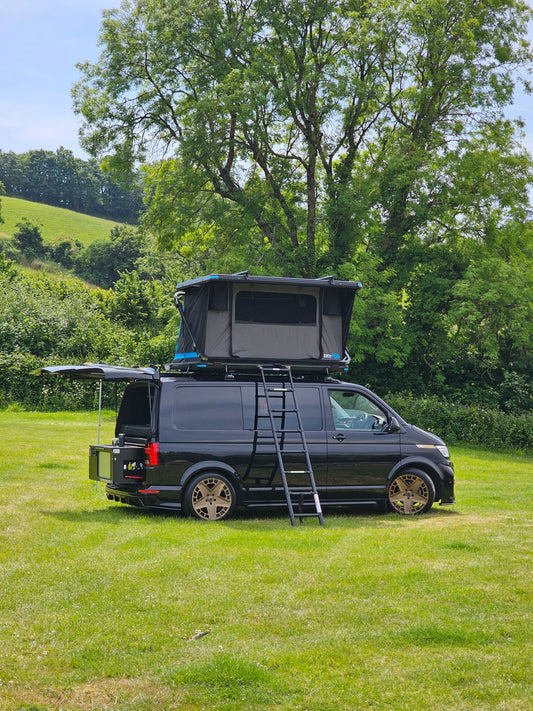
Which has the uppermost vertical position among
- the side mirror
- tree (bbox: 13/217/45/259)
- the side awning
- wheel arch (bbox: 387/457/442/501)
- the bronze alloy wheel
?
tree (bbox: 13/217/45/259)

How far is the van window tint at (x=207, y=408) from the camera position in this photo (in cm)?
1139

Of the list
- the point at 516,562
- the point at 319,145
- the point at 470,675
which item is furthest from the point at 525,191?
the point at 470,675

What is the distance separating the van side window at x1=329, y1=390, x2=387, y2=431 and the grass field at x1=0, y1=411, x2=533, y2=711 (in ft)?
4.80

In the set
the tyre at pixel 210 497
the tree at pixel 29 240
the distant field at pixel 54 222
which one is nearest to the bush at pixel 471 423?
the tyre at pixel 210 497

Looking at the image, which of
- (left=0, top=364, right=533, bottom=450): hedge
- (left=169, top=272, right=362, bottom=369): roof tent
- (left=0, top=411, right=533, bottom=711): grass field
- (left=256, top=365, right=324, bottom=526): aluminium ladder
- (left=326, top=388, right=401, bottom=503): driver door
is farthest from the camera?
(left=0, top=364, right=533, bottom=450): hedge

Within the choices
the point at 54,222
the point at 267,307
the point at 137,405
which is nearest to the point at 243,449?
the point at 137,405

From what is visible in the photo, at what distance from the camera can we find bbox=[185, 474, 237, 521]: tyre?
11.2 meters

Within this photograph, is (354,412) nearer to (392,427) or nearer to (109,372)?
(392,427)

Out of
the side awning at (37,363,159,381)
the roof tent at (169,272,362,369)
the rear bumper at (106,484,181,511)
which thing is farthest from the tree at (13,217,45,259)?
the rear bumper at (106,484,181,511)

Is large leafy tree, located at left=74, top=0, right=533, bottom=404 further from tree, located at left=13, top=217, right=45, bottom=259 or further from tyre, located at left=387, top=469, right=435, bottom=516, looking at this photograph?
tree, located at left=13, top=217, right=45, bottom=259

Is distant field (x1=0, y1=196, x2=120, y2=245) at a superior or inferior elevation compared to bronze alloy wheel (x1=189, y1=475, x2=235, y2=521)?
superior

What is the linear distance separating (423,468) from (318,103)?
2172 centimetres

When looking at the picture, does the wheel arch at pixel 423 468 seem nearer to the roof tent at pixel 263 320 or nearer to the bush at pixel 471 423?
the roof tent at pixel 263 320

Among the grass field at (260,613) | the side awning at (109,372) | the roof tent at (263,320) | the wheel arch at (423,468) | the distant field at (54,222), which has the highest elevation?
the distant field at (54,222)
